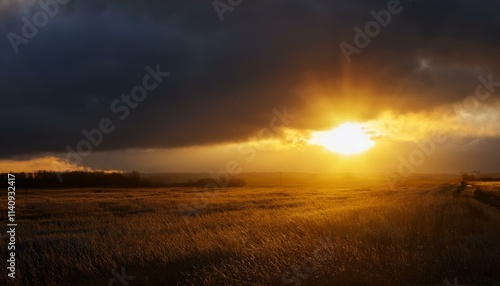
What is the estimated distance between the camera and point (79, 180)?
421 ft

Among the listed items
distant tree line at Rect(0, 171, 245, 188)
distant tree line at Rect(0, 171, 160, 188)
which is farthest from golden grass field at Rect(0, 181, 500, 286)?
distant tree line at Rect(0, 171, 160, 188)

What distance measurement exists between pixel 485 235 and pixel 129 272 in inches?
452

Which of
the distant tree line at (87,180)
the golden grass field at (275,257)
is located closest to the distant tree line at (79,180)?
the distant tree line at (87,180)

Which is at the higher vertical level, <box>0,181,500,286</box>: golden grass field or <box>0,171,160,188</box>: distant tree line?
<box>0,171,160,188</box>: distant tree line

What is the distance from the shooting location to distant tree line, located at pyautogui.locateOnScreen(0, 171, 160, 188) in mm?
113688

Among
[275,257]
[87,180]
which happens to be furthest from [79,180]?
[275,257]

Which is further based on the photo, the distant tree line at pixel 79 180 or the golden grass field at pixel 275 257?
the distant tree line at pixel 79 180

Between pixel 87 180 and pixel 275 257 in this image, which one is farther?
pixel 87 180

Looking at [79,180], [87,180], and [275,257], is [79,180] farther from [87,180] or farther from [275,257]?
[275,257]

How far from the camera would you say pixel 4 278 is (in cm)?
1113

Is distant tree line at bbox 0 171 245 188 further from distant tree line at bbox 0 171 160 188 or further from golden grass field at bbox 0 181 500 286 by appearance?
golden grass field at bbox 0 181 500 286

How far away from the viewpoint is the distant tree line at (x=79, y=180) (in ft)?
373

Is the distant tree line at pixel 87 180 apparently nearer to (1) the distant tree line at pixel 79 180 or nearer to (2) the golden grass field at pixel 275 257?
(1) the distant tree line at pixel 79 180

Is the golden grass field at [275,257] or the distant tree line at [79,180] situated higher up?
the distant tree line at [79,180]
